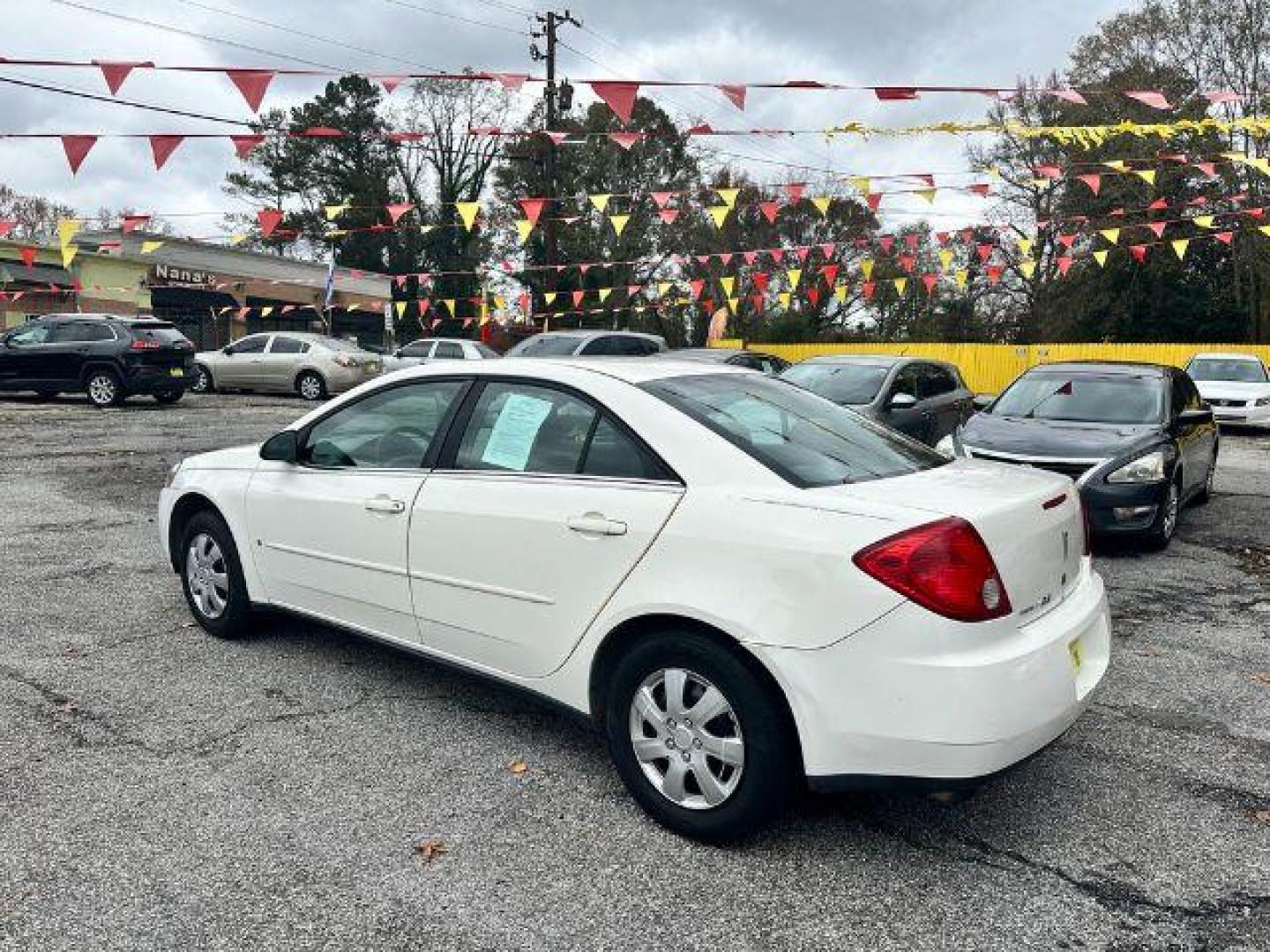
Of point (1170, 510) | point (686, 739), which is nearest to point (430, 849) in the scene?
point (686, 739)

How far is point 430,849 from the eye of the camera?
296 centimetres

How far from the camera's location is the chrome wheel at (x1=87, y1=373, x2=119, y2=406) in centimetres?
1712

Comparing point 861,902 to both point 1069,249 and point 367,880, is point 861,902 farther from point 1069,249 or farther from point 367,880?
point 1069,249

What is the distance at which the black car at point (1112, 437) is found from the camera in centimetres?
701

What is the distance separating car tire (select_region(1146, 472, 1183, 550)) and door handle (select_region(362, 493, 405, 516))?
229 inches

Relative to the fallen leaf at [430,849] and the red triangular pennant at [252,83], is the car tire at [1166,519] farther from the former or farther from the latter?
the red triangular pennant at [252,83]

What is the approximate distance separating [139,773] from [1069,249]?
116 feet

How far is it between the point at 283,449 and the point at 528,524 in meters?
1.64

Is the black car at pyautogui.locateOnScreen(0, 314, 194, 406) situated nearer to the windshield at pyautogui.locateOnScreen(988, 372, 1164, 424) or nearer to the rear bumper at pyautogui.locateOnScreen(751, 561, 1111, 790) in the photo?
the windshield at pyautogui.locateOnScreen(988, 372, 1164, 424)

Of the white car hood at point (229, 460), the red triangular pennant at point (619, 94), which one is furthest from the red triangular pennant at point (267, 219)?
the white car hood at point (229, 460)

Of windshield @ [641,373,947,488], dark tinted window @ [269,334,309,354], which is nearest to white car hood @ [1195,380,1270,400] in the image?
windshield @ [641,373,947,488]

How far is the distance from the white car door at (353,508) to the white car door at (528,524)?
0.46 ft

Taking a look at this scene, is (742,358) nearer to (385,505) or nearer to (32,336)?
(385,505)

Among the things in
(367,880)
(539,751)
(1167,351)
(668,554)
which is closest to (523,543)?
(668,554)
